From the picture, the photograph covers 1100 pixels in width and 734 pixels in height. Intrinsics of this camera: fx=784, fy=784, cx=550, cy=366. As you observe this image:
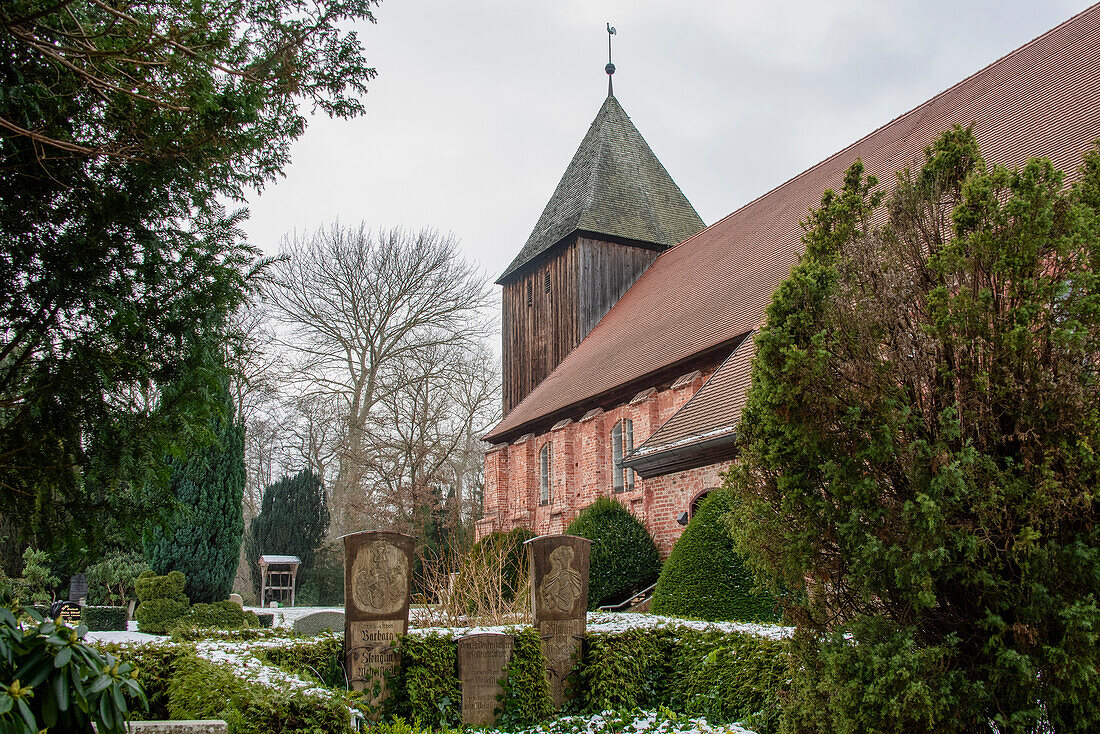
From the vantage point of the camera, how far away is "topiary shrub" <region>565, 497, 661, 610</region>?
12422mm

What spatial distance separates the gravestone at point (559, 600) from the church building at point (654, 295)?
1.93 metres

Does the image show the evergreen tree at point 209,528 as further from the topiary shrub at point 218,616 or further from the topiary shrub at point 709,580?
the topiary shrub at point 709,580

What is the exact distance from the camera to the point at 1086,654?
3.26 m

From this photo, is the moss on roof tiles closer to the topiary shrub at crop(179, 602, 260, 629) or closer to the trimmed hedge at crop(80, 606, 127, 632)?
the topiary shrub at crop(179, 602, 260, 629)

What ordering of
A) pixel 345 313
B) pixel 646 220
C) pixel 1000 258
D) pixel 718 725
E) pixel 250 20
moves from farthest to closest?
pixel 345 313, pixel 646 220, pixel 718 725, pixel 250 20, pixel 1000 258

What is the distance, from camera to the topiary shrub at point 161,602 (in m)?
13.6

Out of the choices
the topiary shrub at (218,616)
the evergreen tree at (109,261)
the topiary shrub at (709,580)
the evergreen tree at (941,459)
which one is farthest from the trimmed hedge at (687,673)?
the topiary shrub at (218,616)

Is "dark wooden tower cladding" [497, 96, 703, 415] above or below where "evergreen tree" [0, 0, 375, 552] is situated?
above

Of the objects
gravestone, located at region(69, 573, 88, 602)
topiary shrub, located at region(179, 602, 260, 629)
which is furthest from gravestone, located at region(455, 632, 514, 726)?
gravestone, located at region(69, 573, 88, 602)

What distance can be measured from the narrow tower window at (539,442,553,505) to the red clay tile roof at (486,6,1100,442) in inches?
30.9

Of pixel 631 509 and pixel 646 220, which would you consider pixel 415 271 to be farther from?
pixel 631 509

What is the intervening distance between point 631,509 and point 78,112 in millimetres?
11803

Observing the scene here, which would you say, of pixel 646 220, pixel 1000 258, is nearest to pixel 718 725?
pixel 1000 258

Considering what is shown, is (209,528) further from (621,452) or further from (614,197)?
(614,197)
